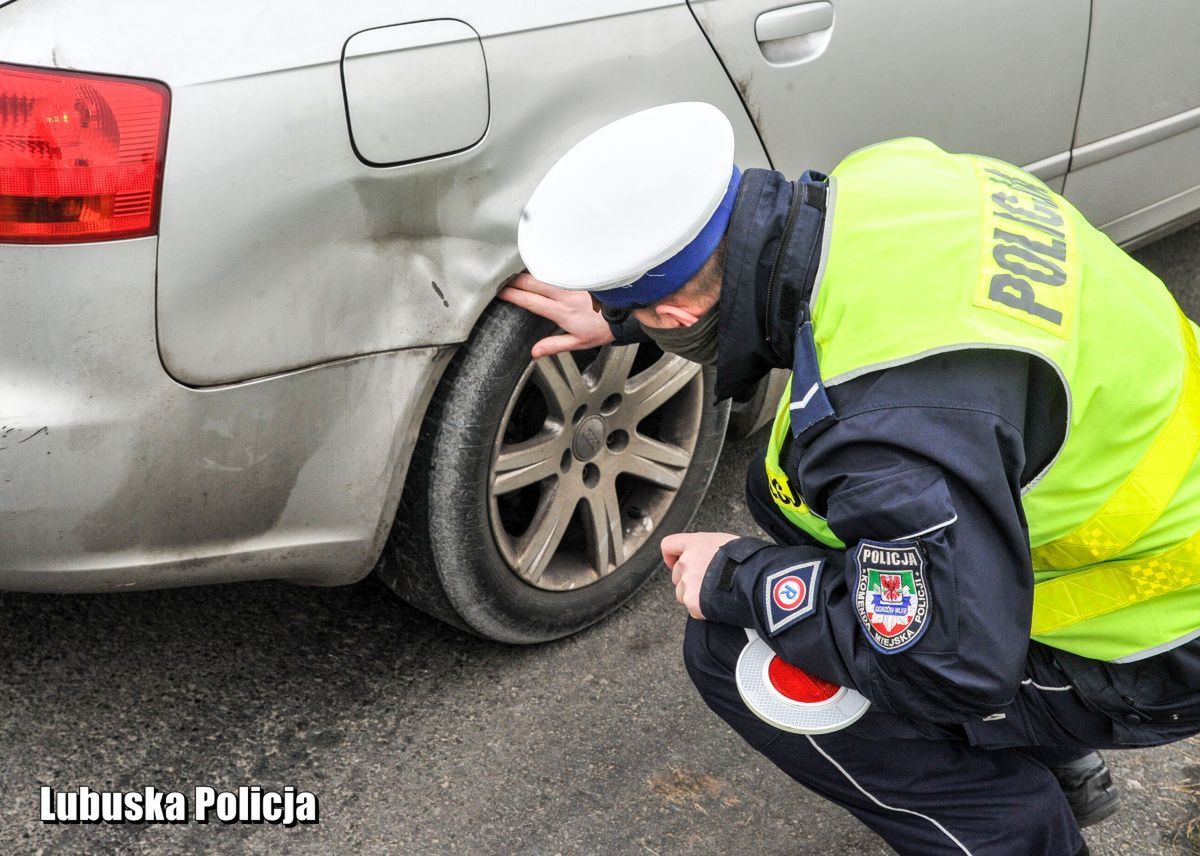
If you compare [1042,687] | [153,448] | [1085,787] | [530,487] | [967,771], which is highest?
[153,448]

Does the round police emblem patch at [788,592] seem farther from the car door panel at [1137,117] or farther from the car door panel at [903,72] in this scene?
the car door panel at [1137,117]

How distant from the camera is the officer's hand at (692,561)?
1.85m

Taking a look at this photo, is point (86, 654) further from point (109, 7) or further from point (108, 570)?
point (109, 7)

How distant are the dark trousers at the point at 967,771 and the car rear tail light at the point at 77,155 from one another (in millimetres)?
1030

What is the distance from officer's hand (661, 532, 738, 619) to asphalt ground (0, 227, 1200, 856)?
0.58 meters

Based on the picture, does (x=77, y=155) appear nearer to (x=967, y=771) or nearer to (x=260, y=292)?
(x=260, y=292)

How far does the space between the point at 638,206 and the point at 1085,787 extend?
1.29 m

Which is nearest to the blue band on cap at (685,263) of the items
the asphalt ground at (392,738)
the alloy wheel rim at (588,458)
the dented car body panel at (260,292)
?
the dented car body panel at (260,292)

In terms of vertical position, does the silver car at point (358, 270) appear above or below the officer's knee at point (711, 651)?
above

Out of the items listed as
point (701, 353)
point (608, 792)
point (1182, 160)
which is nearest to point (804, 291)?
point (701, 353)

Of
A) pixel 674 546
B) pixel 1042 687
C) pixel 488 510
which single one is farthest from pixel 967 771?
pixel 488 510

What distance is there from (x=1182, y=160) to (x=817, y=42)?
1360mm

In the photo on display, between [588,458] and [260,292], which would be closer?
[260,292]

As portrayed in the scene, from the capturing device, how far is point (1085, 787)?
218 centimetres
